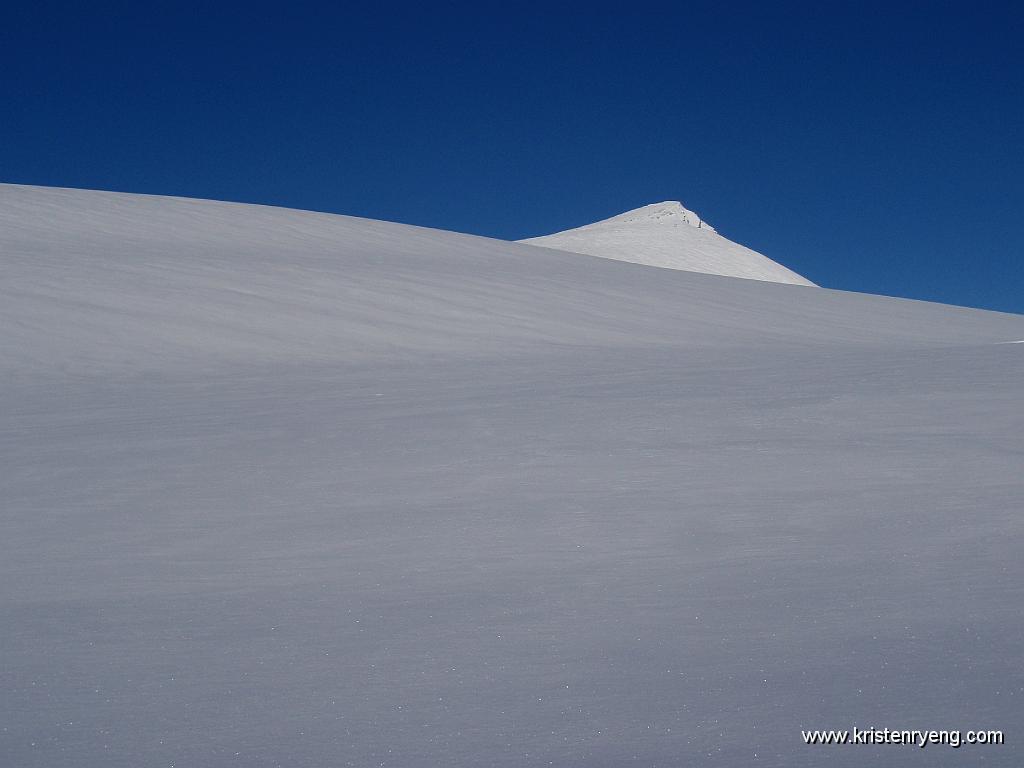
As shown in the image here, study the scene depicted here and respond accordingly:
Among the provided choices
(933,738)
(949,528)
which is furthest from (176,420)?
(933,738)

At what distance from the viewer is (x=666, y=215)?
4838cm

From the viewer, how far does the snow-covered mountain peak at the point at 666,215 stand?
47406 mm

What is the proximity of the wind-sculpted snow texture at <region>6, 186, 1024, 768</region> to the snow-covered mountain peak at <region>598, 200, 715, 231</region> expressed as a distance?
41.5 m

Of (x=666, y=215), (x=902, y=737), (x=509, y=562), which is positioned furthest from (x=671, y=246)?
(x=902, y=737)

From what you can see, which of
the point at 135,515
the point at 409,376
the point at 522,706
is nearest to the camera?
the point at 522,706

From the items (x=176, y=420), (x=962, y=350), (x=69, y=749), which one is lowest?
(x=69, y=749)

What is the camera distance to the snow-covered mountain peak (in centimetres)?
4741

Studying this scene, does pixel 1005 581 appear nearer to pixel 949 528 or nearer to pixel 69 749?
pixel 949 528

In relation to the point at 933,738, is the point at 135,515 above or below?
above

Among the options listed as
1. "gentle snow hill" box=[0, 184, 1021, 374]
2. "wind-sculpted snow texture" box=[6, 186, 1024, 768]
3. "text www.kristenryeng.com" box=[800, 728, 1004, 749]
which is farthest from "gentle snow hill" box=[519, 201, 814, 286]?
"text www.kristenryeng.com" box=[800, 728, 1004, 749]

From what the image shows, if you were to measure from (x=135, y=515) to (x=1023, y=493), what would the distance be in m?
3.03

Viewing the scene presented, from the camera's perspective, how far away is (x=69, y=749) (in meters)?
1.66

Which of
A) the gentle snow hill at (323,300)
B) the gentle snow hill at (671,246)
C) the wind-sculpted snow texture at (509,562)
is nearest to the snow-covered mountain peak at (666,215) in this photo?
the gentle snow hill at (671,246)

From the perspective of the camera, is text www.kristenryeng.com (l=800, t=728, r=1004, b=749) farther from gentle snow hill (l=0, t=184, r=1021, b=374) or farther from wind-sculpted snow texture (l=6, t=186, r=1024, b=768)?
gentle snow hill (l=0, t=184, r=1021, b=374)
